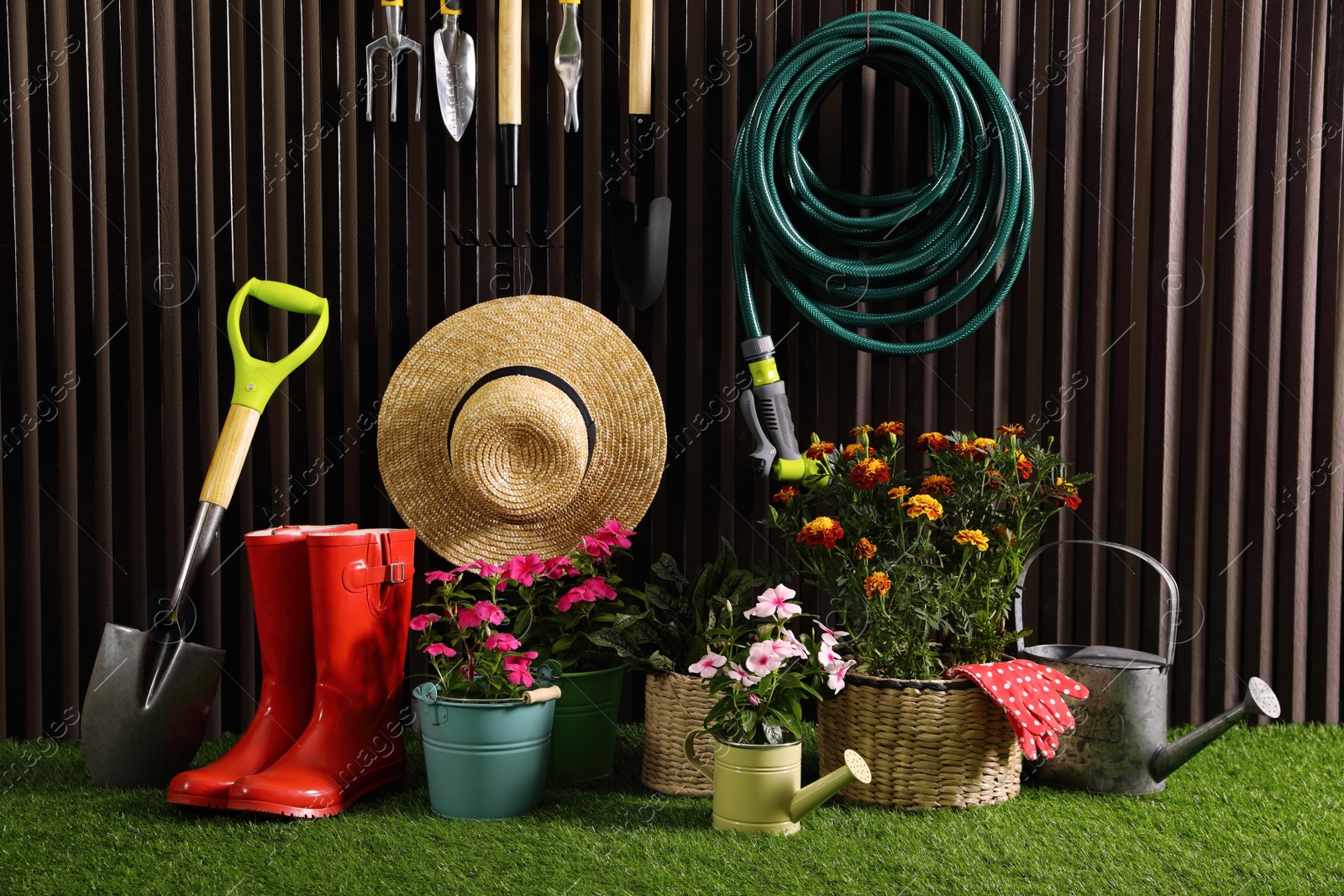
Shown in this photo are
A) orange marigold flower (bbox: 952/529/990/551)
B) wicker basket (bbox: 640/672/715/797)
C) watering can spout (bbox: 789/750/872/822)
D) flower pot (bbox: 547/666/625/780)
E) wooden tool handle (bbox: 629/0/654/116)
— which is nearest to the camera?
watering can spout (bbox: 789/750/872/822)

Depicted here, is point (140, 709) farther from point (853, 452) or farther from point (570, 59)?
point (570, 59)

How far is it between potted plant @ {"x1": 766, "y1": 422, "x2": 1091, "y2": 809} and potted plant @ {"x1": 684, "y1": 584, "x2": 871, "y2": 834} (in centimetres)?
15

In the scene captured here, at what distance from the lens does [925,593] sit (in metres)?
2.25

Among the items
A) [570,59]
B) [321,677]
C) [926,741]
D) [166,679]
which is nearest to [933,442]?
[926,741]

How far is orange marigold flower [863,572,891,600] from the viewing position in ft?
6.94

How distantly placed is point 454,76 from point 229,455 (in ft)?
3.97

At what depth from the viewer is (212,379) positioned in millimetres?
2801

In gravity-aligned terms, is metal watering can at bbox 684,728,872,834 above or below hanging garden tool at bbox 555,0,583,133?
below

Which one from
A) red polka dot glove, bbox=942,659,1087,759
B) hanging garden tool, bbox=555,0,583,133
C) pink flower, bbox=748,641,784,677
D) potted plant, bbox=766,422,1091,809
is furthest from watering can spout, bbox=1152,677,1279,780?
hanging garden tool, bbox=555,0,583,133

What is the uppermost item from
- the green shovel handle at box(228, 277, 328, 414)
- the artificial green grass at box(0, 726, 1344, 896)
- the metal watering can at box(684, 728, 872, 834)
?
the green shovel handle at box(228, 277, 328, 414)

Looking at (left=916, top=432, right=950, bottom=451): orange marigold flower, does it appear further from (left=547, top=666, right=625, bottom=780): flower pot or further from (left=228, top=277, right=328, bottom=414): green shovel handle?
(left=228, top=277, right=328, bottom=414): green shovel handle

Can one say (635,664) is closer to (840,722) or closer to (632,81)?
→ (840,722)

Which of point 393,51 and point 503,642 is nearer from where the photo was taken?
point 503,642

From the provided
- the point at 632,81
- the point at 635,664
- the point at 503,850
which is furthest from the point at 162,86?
the point at 503,850
